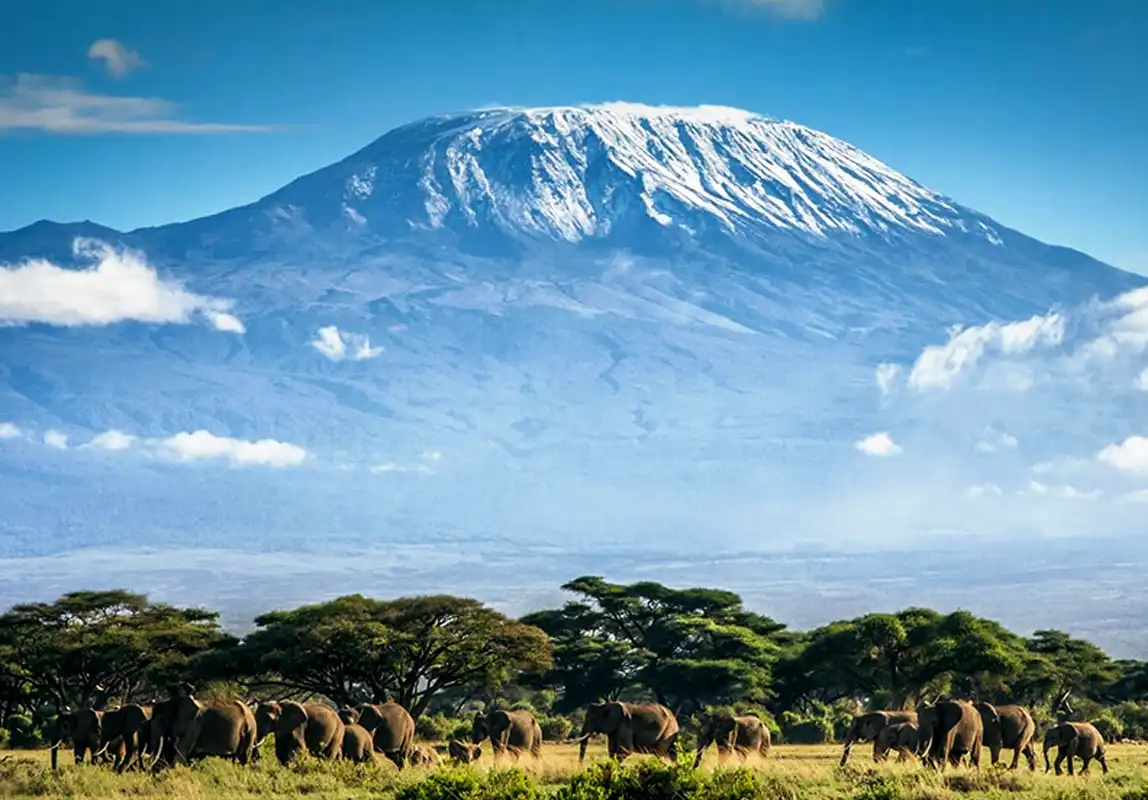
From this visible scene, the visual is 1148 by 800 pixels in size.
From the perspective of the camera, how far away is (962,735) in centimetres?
3072

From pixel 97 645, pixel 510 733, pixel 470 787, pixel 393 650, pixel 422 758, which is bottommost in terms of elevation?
pixel 422 758

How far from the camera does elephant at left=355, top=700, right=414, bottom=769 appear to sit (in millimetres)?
32062

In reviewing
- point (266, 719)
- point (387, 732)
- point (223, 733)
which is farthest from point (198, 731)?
point (387, 732)

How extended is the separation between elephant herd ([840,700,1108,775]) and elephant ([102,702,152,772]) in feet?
39.5

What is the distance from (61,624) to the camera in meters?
54.4

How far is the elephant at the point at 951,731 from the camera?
30562mm

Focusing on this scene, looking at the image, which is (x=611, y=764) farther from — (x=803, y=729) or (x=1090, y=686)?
(x=1090, y=686)

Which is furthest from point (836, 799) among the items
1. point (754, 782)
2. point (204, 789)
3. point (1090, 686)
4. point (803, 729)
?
point (1090, 686)

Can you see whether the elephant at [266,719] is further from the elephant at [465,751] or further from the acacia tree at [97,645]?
the acacia tree at [97,645]

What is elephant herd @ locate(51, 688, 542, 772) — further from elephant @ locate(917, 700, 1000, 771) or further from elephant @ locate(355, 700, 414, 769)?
elephant @ locate(917, 700, 1000, 771)

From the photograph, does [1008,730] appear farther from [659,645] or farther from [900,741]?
[659,645]

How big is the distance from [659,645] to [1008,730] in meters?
29.1

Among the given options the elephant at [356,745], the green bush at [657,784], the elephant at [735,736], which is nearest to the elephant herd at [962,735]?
the elephant at [735,736]

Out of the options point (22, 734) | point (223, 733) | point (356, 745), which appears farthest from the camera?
point (22, 734)
